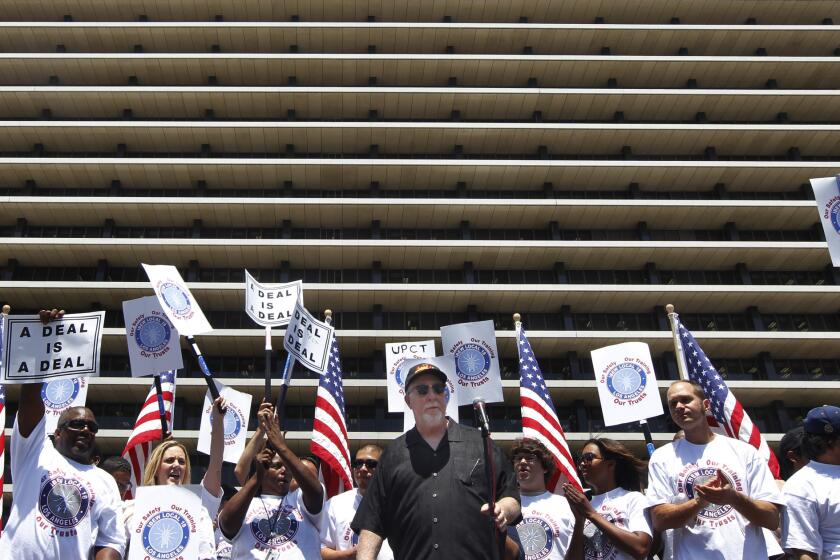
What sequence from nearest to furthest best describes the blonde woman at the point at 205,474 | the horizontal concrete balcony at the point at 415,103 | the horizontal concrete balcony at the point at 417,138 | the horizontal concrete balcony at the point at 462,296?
the blonde woman at the point at 205,474 → the horizontal concrete balcony at the point at 462,296 → the horizontal concrete balcony at the point at 417,138 → the horizontal concrete balcony at the point at 415,103

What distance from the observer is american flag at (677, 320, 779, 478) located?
496 inches

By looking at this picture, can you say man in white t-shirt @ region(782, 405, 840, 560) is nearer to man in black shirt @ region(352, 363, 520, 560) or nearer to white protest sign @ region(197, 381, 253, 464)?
man in black shirt @ region(352, 363, 520, 560)

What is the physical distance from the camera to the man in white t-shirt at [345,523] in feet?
23.5

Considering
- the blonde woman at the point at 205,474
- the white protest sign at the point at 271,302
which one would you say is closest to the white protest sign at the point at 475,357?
the white protest sign at the point at 271,302

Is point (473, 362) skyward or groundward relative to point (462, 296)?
groundward

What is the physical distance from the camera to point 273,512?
688cm

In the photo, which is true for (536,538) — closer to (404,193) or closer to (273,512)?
(273,512)

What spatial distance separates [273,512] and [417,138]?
3737 centimetres

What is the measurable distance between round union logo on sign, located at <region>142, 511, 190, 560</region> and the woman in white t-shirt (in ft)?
9.56

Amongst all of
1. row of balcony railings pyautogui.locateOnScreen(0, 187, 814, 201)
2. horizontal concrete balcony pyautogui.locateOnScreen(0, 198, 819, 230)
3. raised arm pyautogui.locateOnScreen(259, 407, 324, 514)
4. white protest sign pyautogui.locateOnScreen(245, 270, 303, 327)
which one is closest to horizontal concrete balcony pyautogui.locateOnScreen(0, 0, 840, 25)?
row of balcony railings pyautogui.locateOnScreen(0, 187, 814, 201)

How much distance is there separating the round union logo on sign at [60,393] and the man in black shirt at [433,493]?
10.4 meters

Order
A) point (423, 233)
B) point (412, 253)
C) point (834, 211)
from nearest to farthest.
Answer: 1. point (834, 211)
2. point (412, 253)
3. point (423, 233)

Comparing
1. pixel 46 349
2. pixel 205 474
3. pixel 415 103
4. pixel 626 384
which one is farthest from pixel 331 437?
pixel 415 103

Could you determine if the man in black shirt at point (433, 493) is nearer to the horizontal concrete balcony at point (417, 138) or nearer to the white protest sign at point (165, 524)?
the white protest sign at point (165, 524)
